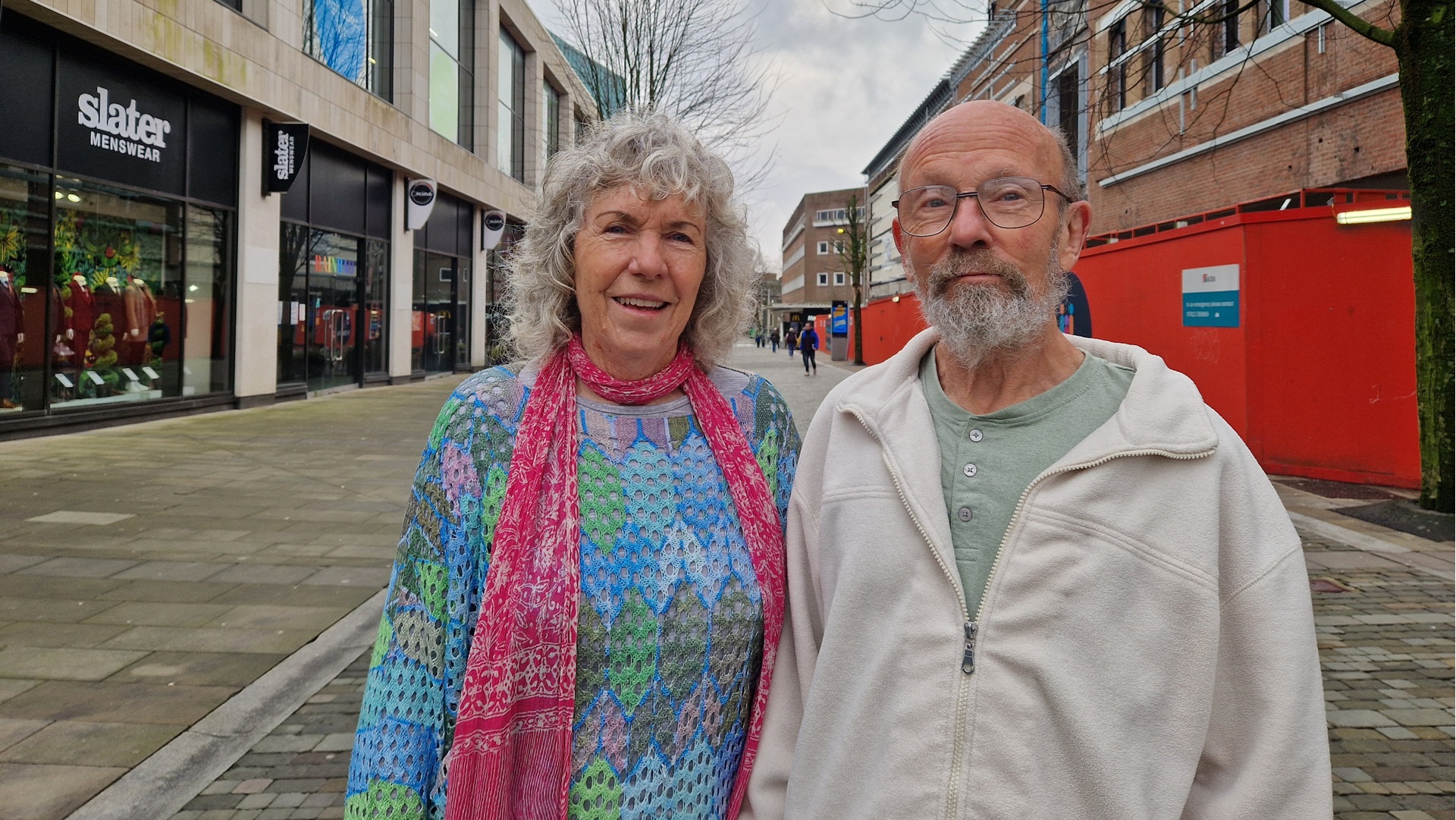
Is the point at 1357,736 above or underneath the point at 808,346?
underneath

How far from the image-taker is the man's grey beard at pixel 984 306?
1708 millimetres

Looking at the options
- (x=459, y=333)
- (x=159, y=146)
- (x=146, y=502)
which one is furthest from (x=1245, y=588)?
(x=459, y=333)

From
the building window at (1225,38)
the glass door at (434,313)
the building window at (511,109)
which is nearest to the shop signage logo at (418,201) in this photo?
the glass door at (434,313)

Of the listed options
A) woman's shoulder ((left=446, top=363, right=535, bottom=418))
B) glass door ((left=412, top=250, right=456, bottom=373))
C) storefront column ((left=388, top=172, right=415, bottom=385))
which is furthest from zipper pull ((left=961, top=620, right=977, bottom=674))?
glass door ((left=412, top=250, right=456, bottom=373))

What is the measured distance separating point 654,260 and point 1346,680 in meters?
4.06

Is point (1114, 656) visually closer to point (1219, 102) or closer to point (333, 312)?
point (1219, 102)

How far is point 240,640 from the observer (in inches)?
183

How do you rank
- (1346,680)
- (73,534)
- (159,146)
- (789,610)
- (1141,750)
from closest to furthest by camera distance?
(1141,750) → (789,610) → (1346,680) → (73,534) → (159,146)

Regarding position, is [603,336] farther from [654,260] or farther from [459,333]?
[459,333]

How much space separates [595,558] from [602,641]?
0.15m

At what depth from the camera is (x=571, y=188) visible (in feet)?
6.47

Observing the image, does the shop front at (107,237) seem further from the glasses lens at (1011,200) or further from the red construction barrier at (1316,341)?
the glasses lens at (1011,200)

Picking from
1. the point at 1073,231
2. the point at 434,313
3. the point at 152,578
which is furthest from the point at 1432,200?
the point at 434,313

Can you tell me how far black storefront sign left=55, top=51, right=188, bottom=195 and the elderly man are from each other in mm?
13049
